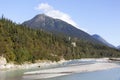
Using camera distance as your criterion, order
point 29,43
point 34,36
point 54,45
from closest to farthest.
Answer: point 29,43 < point 34,36 < point 54,45

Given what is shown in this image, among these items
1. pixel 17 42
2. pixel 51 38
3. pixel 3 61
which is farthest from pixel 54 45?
pixel 3 61

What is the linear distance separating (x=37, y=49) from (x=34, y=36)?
69.4ft

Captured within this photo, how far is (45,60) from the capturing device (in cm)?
14638

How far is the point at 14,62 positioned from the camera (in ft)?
384

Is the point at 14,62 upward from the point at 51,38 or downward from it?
downward

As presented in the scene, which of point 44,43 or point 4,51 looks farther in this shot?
point 44,43

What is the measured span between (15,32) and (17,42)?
24.9 ft

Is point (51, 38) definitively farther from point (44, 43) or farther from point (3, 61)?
point (3, 61)

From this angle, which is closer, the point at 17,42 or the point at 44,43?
the point at 17,42

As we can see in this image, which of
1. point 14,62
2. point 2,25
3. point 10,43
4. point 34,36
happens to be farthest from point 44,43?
point 14,62

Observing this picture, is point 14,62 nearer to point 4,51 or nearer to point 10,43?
point 4,51


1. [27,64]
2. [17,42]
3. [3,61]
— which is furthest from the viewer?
[17,42]

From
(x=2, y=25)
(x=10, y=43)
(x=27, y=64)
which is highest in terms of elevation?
(x=2, y=25)

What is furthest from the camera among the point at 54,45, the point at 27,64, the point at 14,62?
the point at 54,45
